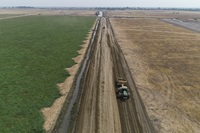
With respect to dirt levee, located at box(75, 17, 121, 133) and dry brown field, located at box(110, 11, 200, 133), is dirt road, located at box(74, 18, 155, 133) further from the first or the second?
dry brown field, located at box(110, 11, 200, 133)

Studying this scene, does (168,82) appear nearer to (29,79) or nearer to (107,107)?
(107,107)

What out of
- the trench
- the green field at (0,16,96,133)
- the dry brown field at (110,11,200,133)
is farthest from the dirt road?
the green field at (0,16,96,133)

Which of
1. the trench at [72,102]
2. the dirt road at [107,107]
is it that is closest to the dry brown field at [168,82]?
the dirt road at [107,107]

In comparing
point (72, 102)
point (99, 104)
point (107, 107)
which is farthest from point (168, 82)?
point (72, 102)

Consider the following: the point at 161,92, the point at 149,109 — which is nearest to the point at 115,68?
the point at 161,92

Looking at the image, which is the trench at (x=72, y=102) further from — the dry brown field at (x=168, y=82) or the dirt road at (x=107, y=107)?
the dry brown field at (x=168, y=82)

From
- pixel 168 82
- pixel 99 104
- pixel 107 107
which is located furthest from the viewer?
pixel 168 82

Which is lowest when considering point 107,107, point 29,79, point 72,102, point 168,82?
point 168,82

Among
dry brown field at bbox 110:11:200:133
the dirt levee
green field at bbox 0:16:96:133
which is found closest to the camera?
the dirt levee
